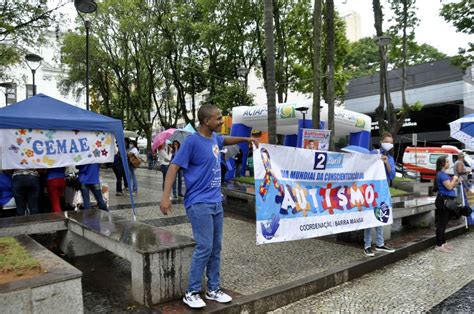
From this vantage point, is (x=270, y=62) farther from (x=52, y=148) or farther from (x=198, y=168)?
(x=198, y=168)

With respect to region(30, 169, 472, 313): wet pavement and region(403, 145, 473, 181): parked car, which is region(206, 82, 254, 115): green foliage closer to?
region(403, 145, 473, 181): parked car

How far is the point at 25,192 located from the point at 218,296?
455 centimetres

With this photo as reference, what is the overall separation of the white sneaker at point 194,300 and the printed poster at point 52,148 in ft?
14.4

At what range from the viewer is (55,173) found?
700 centimetres

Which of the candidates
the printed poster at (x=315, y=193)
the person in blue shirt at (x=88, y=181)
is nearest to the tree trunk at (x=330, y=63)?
the printed poster at (x=315, y=193)

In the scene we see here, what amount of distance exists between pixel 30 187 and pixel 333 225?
16.6 ft

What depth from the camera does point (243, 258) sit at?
555 centimetres

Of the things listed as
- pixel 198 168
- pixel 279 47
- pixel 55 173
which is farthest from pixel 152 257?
pixel 279 47

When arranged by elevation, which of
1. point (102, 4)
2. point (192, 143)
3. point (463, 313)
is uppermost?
point (102, 4)

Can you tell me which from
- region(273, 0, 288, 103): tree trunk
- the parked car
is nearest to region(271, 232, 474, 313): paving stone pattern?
region(273, 0, 288, 103): tree trunk

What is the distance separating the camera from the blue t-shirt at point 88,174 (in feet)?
24.1

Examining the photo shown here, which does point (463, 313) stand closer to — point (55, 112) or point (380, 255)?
point (380, 255)

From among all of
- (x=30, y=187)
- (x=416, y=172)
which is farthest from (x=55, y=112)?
(x=416, y=172)

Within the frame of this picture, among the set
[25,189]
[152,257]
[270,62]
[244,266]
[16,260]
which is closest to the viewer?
[16,260]
